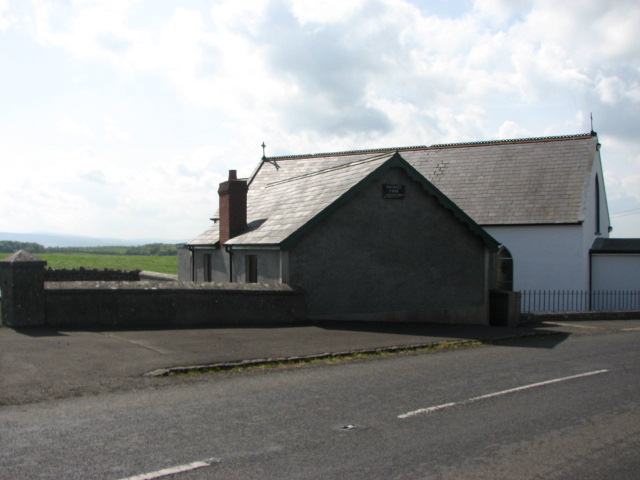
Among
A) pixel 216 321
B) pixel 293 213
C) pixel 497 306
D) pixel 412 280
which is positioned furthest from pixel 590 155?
pixel 216 321

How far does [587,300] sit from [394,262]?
43.0 ft

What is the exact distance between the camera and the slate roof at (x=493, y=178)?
82.6ft

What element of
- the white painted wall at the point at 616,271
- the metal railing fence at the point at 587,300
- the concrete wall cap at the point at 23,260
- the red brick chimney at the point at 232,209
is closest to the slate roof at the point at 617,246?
the white painted wall at the point at 616,271

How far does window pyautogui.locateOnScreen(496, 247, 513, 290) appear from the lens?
97.2ft

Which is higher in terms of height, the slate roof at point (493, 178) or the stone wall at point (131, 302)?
the slate roof at point (493, 178)

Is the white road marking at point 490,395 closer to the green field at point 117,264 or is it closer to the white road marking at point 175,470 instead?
the white road marking at point 175,470

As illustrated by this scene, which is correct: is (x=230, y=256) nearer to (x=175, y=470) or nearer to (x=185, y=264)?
(x=185, y=264)

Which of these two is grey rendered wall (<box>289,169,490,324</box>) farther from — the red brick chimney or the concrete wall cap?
the concrete wall cap

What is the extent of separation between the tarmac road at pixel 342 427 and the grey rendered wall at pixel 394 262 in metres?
7.50

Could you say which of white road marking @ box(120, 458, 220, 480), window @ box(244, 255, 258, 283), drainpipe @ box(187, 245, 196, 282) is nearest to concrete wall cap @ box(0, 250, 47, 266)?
window @ box(244, 255, 258, 283)

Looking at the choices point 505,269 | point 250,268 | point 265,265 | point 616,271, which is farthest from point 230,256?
point 616,271

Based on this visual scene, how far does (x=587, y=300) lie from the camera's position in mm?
28125

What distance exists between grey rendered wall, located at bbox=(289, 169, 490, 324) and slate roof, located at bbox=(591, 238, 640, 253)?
34.3 feet

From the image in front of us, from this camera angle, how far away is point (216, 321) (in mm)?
15172
